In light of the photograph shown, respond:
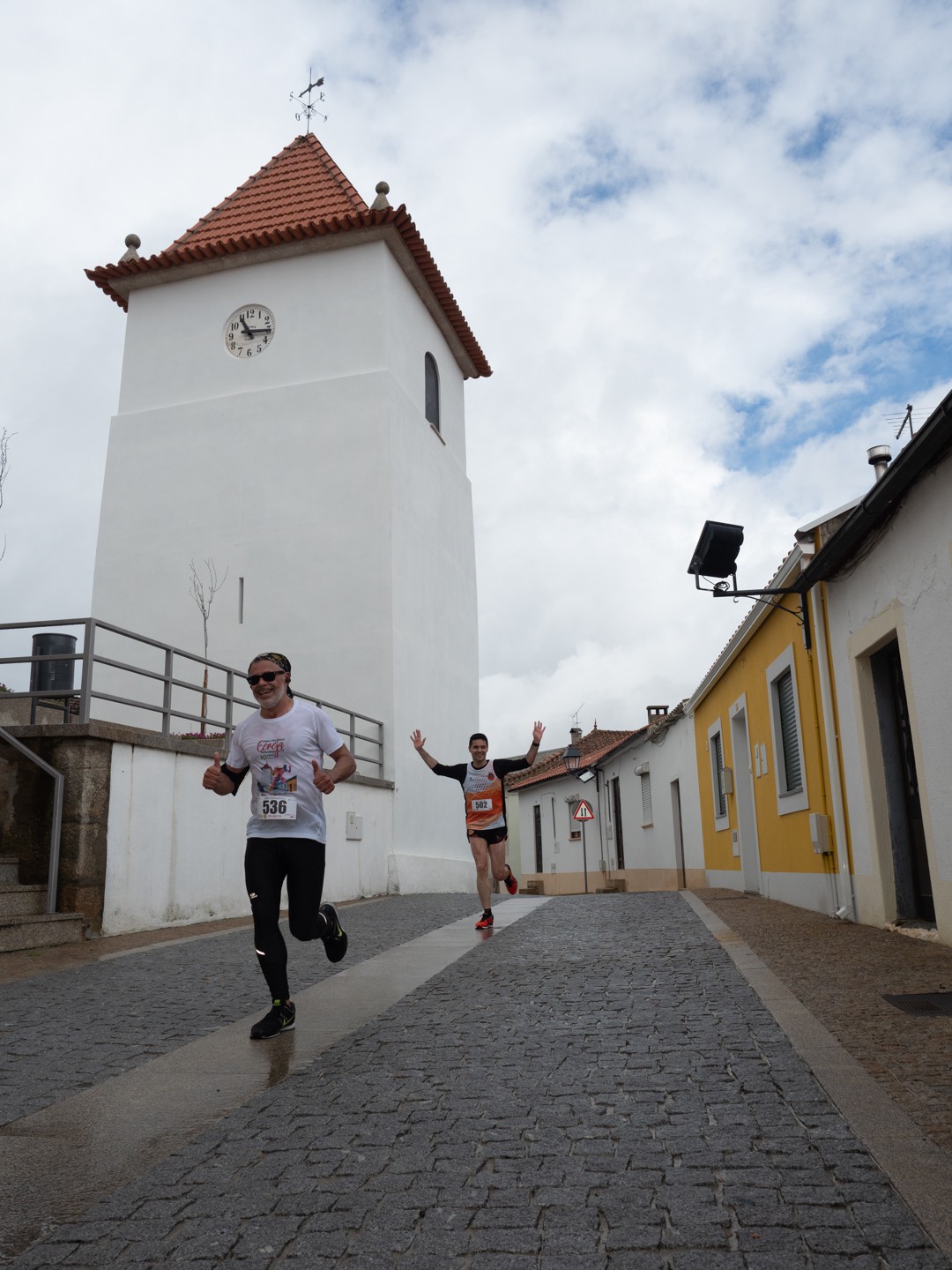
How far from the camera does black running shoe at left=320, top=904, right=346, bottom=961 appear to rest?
5930 millimetres

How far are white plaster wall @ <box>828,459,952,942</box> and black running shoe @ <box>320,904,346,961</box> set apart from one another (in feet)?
13.5

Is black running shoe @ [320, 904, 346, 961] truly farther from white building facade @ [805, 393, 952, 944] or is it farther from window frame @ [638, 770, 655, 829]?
window frame @ [638, 770, 655, 829]

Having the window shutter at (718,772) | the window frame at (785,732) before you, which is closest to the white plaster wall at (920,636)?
the window frame at (785,732)

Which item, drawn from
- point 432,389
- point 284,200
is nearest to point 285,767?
point 432,389

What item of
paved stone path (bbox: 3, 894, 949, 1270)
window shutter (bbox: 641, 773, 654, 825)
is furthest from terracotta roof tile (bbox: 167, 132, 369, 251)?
paved stone path (bbox: 3, 894, 949, 1270)

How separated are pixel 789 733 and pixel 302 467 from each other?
10.1m

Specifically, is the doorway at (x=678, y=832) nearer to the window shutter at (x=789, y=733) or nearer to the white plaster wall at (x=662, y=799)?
the white plaster wall at (x=662, y=799)

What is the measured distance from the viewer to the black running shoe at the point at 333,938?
5.93 metres

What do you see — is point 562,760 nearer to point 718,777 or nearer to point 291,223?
point 718,777

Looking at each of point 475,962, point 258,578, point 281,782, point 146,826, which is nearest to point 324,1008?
point 281,782

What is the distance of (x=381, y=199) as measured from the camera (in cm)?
1995

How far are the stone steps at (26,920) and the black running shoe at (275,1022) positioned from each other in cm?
381

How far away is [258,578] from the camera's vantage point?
19.3 m

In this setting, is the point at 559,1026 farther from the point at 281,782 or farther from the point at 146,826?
the point at 146,826
